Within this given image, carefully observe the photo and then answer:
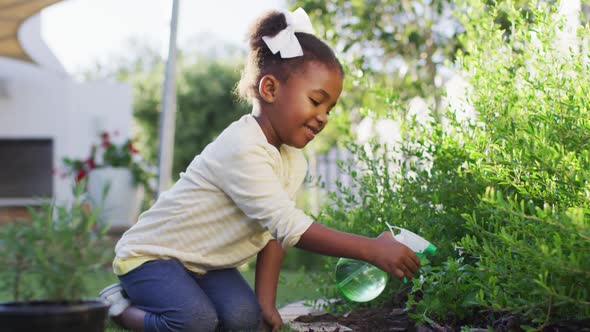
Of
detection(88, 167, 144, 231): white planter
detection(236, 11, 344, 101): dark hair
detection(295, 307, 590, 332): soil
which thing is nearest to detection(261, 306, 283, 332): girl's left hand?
detection(295, 307, 590, 332): soil

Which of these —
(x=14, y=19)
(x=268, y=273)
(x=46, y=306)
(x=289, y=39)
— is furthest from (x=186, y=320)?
(x=14, y=19)

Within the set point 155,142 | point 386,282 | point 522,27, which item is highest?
point 522,27

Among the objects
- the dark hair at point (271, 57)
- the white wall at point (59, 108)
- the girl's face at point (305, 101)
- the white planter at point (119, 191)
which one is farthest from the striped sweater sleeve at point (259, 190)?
the white wall at point (59, 108)

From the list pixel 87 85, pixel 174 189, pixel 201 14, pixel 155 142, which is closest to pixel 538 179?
pixel 174 189

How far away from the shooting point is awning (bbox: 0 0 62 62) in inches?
321

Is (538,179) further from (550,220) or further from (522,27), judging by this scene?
(522,27)

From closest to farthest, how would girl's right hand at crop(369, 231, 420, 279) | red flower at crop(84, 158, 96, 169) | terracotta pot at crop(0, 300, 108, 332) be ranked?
terracotta pot at crop(0, 300, 108, 332)
girl's right hand at crop(369, 231, 420, 279)
red flower at crop(84, 158, 96, 169)

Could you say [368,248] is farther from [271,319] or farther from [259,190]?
[271,319]

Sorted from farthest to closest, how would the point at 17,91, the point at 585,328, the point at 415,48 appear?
the point at 17,91 → the point at 415,48 → the point at 585,328

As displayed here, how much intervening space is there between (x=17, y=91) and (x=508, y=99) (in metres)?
11.8

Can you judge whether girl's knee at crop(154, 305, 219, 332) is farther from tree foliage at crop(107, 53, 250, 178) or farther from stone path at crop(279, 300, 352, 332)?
tree foliage at crop(107, 53, 250, 178)

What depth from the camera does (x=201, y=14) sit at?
42562mm

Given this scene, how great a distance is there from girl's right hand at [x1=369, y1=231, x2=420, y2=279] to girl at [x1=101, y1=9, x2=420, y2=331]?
40 centimetres

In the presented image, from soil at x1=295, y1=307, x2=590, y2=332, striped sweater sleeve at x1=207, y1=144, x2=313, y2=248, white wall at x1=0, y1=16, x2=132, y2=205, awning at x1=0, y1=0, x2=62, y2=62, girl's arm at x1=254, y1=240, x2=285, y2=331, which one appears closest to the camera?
soil at x1=295, y1=307, x2=590, y2=332
